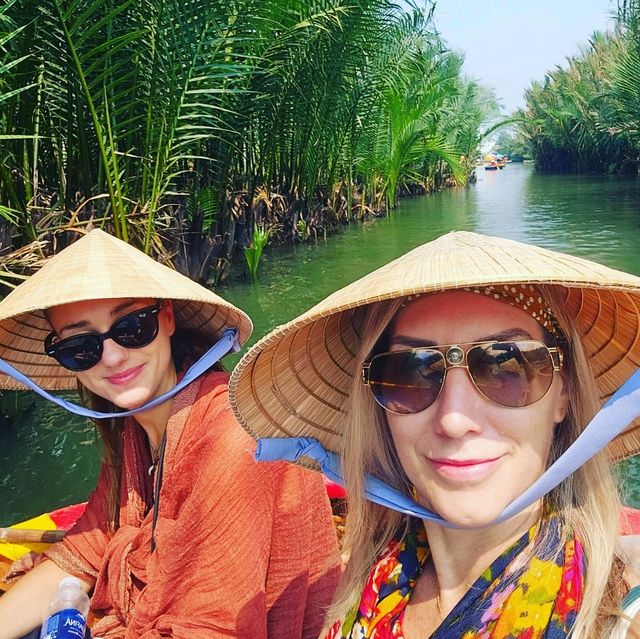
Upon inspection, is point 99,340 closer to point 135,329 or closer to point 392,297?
point 135,329

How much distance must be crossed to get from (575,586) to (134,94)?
236 inches

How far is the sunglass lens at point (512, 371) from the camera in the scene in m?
1.10

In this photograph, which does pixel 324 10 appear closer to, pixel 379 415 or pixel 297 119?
pixel 297 119

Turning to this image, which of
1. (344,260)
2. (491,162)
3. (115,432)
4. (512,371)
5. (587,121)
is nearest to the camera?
(512,371)

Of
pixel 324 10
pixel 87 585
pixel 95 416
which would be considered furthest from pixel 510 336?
pixel 324 10

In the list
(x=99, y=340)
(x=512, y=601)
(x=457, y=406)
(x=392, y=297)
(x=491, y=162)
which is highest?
A: (x=392, y=297)

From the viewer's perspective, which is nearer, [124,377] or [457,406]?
[457,406]

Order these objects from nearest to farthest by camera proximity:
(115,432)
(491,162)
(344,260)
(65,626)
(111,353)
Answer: (65,626) → (111,353) → (115,432) → (344,260) → (491,162)

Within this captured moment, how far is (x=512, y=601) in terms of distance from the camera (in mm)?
1019

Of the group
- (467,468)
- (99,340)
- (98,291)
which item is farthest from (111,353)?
(467,468)

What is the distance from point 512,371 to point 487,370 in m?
0.04

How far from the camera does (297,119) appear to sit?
36.1 feet

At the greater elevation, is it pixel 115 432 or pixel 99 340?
pixel 99 340

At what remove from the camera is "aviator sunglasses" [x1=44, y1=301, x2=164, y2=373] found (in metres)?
1.95
